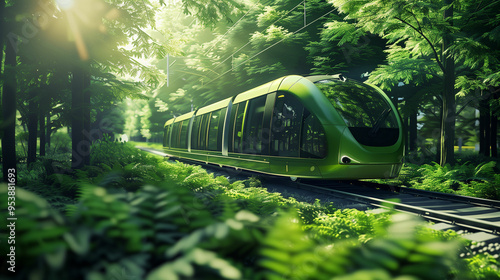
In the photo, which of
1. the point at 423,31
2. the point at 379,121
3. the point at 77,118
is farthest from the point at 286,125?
the point at 423,31

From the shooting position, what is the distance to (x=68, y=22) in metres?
7.83

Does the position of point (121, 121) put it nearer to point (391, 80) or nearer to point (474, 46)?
point (391, 80)

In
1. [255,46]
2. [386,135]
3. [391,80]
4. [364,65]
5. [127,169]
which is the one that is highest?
[255,46]

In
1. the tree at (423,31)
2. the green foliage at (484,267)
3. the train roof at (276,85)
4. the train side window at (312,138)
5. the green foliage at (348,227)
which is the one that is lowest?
the green foliage at (484,267)

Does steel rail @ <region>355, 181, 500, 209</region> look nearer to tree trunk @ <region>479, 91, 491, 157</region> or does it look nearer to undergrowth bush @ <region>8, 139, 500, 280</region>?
undergrowth bush @ <region>8, 139, 500, 280</region>

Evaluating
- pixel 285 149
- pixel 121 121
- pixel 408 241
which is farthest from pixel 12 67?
pixel 121 121

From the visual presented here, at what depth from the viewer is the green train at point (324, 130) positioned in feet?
26.5

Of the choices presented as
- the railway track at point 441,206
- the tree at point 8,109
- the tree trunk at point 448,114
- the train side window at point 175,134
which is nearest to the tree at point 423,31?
the tree trunk at point 448,114

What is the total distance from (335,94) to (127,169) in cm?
571

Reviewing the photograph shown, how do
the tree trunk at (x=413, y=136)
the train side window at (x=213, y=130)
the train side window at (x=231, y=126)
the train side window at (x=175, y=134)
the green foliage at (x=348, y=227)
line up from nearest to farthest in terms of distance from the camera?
the green foliage at (x=348, y=227) → the train side window at (x=231, y=126) → the train side window at (x=213, y=130) → the train side window at (x=175, y=134) → the tree trunk at (x=413, y=136)

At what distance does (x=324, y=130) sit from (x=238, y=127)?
4141 mm

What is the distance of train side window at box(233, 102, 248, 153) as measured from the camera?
37.4 ft

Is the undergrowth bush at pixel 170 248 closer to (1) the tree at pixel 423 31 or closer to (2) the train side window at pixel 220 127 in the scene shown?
(1) the tree at pixel 423 31

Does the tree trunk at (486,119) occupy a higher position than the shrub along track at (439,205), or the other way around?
the tree trunk at (486,119)
